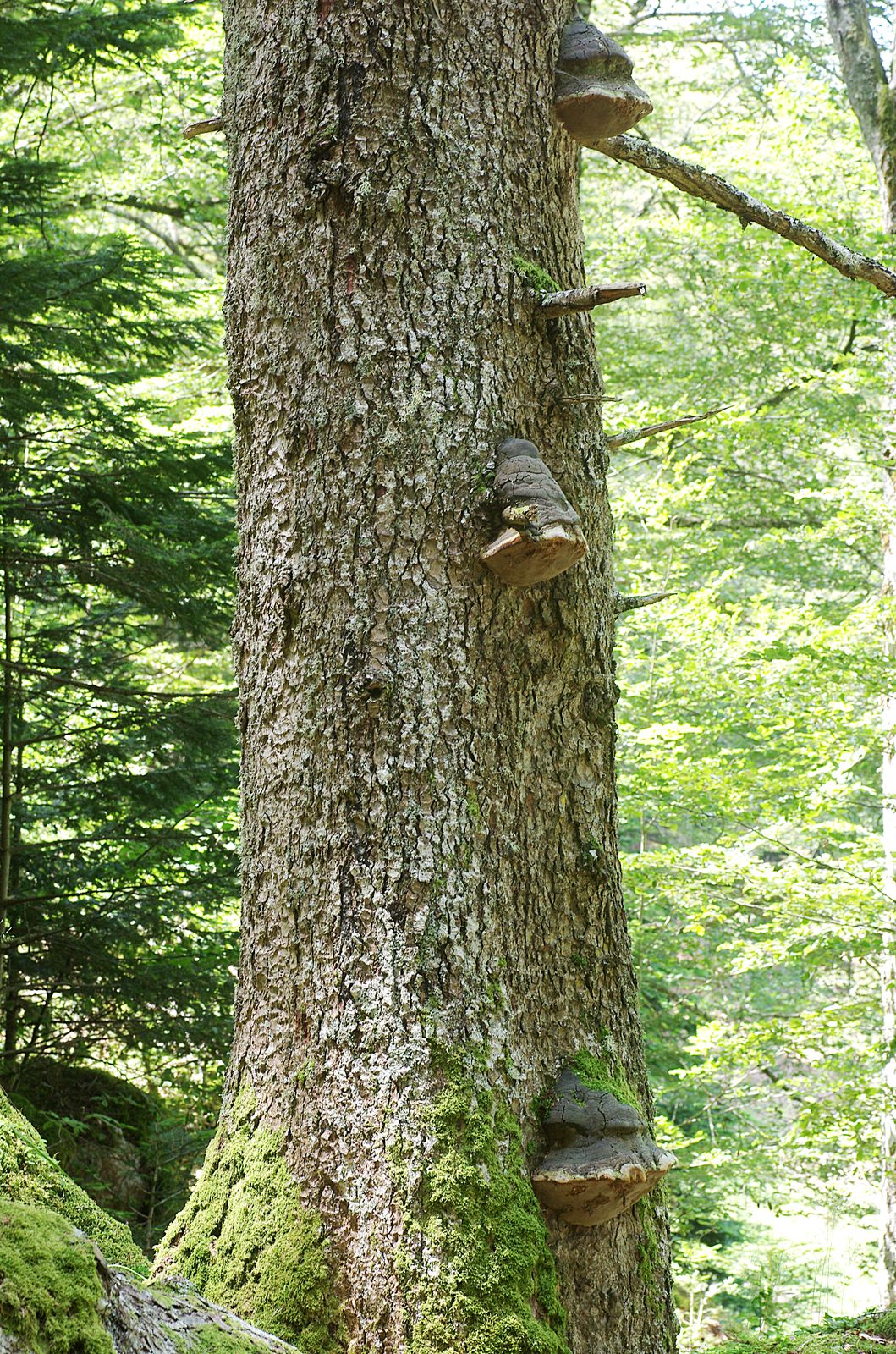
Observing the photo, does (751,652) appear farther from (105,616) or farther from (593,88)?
(593,88)

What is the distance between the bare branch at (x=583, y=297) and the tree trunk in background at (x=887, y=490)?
4490 millimetres

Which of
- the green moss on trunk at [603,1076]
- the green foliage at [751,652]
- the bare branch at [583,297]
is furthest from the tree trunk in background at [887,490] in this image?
the bare branch at [583,297]

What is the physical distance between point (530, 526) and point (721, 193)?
1274 mm

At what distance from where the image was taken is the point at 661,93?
1429 cm

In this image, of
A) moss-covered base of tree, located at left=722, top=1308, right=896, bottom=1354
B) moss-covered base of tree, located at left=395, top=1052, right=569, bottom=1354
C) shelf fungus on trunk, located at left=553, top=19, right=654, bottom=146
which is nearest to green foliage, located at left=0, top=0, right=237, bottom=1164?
moss-covered base of tree, located at left=722, top=1308, right=896, bottom=1354

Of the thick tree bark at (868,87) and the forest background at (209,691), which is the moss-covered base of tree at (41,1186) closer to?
the forest background at (209,691)

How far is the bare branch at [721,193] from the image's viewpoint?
2.55 meters

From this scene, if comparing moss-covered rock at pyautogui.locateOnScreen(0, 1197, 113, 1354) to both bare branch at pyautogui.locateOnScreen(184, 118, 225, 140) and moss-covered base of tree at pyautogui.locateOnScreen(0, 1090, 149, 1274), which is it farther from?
bare branch at pyautogui.locateOnScreen(184, 118, 225, 140)

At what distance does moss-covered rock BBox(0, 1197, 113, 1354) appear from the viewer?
1017mm

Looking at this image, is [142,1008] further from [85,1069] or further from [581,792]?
[581,792]

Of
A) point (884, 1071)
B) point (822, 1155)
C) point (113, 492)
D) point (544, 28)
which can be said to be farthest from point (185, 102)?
point (822, 1155)

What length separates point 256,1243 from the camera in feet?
5.89

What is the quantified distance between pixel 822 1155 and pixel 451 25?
921 cm

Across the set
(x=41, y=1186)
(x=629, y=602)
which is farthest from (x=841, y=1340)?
(x=41, y=1186)
